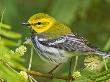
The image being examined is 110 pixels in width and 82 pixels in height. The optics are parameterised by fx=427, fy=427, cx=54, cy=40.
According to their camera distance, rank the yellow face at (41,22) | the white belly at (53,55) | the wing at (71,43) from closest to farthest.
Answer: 1. the wing at (71,43)
2. the white belly at (53,55)
3. the yellow face at (41,22)

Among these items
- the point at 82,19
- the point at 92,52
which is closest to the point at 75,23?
the point at 82,19

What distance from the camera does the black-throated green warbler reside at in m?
3.45

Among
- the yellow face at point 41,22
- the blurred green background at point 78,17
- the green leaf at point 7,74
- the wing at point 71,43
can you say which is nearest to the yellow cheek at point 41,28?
the yellow face at point 41,22

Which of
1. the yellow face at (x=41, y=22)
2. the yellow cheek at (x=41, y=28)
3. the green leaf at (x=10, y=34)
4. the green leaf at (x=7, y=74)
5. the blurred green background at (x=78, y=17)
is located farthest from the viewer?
the blurred green background at (x=78, y=17)

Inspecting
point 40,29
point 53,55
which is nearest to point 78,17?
point 40,29

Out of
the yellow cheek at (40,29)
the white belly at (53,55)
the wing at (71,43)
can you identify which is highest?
the wing at (71,43)

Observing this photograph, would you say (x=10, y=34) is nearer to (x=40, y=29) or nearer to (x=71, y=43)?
(x=71, y=43)

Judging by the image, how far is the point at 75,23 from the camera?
6453 millimetres

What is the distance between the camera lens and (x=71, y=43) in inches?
139

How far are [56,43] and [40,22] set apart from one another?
0.48 metres

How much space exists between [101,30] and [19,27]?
48.5 inches

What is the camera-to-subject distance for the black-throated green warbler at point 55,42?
11.3 ft

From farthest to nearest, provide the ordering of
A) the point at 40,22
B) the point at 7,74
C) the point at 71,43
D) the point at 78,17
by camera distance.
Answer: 1. the point at 78,17
2. the point at 40,22
3. the point at 71,43
4. the point at 7,74

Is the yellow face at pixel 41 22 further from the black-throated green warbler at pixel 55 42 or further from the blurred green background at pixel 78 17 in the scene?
the blurred green background at pixel 78 17
